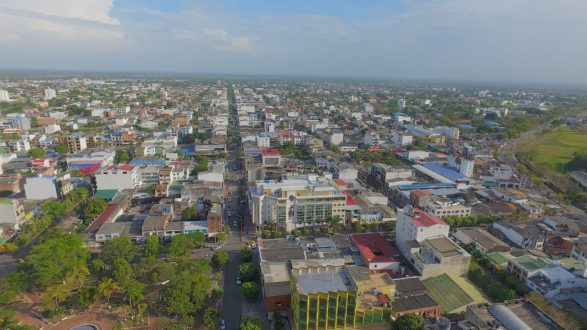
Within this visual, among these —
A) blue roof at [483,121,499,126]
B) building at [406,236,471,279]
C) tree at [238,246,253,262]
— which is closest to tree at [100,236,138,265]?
tree at [238,246,253,262]

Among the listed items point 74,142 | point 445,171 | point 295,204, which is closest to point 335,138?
point 445,171

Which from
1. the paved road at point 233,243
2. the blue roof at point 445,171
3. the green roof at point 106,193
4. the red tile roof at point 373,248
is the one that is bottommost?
the paved road at point 233,243

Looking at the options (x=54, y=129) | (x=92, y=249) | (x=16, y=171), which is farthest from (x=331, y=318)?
(x=54, y=129)

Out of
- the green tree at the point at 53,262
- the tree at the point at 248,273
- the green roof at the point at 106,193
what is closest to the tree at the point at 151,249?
the green tree at the point at 53,262

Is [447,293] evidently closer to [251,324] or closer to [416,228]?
[416,228]

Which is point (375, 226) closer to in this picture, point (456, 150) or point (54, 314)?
point (54, 314)

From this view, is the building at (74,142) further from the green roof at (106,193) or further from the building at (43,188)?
the green roof at (106,193)
